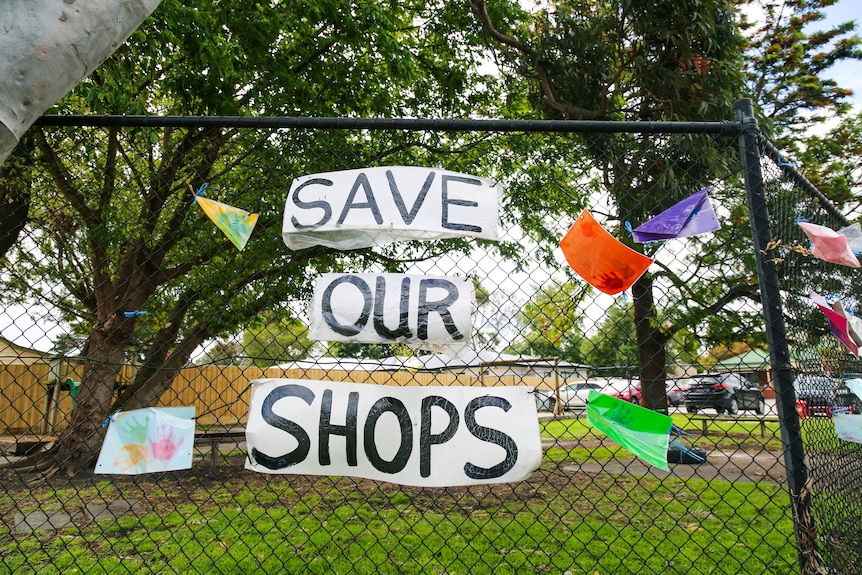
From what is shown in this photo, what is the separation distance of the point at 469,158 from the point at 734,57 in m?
3.89

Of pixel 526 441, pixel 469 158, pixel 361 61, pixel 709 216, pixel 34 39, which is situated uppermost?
pixel 361 61

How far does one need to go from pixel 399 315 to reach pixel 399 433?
16.7 inches

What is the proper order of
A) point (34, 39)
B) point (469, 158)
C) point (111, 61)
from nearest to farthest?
1. point (34, 39)
2. point (111, 61)
3. point (469, 158)

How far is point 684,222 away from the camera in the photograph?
2061mm

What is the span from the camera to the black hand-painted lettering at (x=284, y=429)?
195 centimetres

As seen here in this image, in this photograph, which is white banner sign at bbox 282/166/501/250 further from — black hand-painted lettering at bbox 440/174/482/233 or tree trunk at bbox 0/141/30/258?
tree trunk at bbox 0/141/30/258

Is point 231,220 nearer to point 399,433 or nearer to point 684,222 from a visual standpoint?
point 399,433

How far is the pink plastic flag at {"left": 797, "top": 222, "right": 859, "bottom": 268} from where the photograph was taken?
7.13 feet

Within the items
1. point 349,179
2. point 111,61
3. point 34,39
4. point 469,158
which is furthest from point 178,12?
point 34,39

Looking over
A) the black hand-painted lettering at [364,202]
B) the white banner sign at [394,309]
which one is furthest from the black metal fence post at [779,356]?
the black hand-painted lettering at [364,202]

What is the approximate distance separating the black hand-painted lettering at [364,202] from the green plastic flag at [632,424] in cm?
106

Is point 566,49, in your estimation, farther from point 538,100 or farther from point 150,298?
point 150,298

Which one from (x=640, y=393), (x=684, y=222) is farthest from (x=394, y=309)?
(x=640, y=393)

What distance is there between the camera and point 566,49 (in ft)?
23.1
